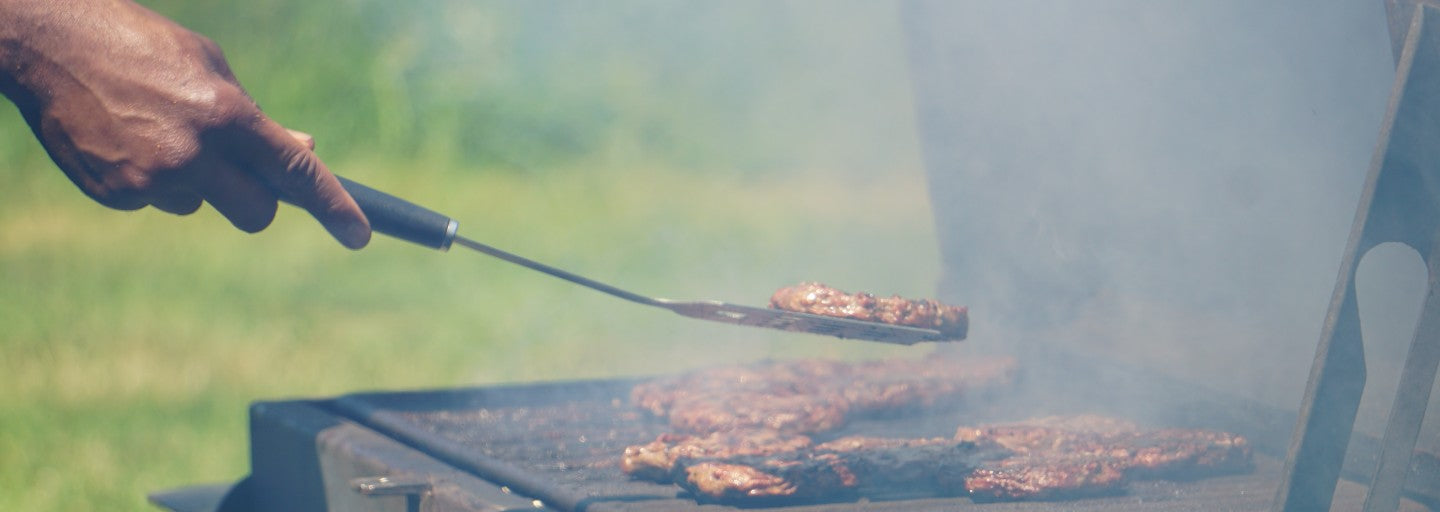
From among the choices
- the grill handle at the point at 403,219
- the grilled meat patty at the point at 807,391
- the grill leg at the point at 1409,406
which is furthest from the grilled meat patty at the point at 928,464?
the grill handle at the point at 403,219

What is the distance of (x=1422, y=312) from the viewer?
2254 millimetres

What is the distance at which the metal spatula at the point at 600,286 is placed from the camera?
221 centimetres

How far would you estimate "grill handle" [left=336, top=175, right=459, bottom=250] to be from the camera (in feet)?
7.21

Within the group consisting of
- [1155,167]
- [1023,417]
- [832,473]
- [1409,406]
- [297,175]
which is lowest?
[832,473]

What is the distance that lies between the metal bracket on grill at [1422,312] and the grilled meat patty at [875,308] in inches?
32.7

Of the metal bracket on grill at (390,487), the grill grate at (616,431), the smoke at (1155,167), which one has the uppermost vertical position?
the smoke at (1155,167)

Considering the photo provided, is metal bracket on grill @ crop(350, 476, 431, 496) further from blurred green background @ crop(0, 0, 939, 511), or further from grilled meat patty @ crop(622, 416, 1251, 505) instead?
blurred green background @ crop(0, 0, 939, 511)

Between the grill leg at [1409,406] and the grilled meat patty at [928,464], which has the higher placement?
the grill leg at [1409,406]

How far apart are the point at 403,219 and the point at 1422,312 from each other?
6.64ft

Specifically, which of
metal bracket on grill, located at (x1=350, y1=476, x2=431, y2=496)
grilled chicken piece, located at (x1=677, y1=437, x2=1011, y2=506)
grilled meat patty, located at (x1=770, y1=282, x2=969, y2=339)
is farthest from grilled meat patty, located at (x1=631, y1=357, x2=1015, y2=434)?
metal bracket on grill, located at (x1=350, y1=476, x2=431, y2=496)

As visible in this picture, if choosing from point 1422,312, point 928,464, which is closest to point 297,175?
point 928,464

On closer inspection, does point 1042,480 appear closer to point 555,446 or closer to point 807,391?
point 807,391

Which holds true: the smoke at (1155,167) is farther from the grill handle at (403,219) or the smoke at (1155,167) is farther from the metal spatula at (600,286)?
the grill handle at (403,219)

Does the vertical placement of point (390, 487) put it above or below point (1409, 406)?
below
